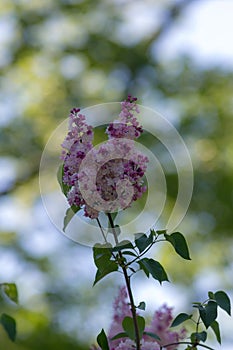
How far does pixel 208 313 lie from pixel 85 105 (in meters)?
4.71

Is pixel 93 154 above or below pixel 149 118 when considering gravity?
below

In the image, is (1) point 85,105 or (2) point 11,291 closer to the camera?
(2) point 11,291

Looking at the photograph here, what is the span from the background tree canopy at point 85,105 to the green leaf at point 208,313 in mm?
3909

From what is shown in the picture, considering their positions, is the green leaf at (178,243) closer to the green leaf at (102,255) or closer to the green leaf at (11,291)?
the green leaf at (102,255)

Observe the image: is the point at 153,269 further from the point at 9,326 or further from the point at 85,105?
the point at 85,105

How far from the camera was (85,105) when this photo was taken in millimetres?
5418

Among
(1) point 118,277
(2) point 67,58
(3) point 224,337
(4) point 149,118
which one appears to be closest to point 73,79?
(2) point 67,58

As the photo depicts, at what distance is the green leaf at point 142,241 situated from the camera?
72cm

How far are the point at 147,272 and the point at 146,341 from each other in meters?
0.11

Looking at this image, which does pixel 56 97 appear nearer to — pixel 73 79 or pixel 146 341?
pixel 73 79

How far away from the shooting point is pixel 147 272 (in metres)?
0.73

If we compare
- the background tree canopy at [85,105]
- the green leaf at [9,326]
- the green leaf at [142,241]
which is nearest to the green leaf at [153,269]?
the green leaf at [142,241]

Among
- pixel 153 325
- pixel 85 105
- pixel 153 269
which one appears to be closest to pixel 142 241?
pixel 153 269

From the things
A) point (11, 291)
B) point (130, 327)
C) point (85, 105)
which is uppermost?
point (85, 105)
